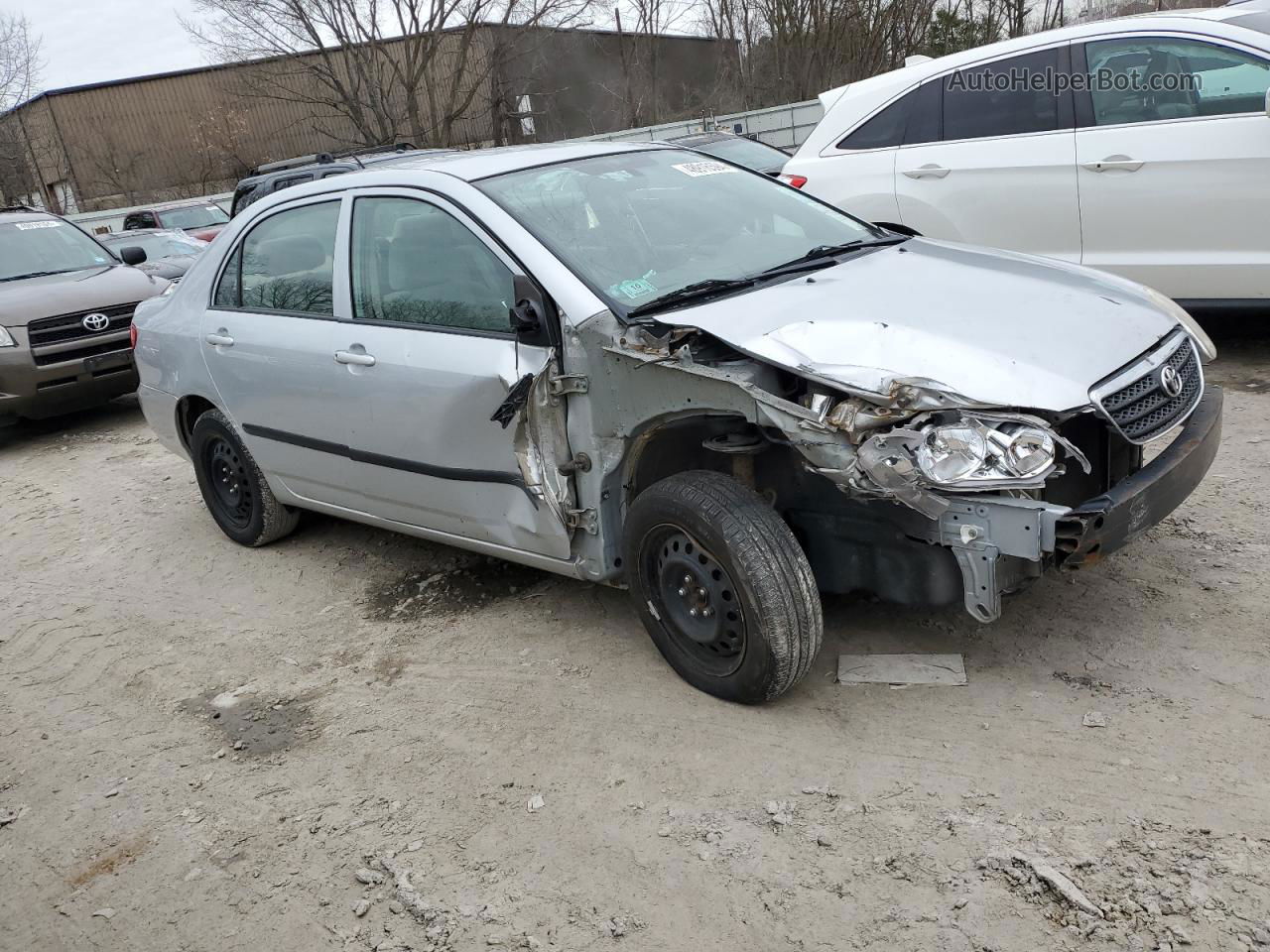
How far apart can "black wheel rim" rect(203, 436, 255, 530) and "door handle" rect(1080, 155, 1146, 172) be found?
470 centimetres

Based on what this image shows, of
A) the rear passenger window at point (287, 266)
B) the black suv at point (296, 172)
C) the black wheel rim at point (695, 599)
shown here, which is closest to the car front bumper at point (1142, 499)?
the black wheel rim at point (695, 599)

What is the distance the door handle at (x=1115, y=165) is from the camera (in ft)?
19.0

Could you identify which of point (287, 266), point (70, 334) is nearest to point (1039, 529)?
point (287, 266)

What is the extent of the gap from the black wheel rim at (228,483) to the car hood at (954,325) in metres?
2.88

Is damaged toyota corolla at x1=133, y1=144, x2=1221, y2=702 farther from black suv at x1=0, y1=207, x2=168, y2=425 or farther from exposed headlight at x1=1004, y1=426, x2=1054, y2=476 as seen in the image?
black suv at x1=0, y1=207, x2=168, y2=425

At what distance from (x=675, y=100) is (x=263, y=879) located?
90.4ft

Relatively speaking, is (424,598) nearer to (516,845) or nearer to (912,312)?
(516,845)

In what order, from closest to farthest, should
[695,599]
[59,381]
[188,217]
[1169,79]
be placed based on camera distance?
[695,599]
[1169,79]
[59,381]
[188,217]

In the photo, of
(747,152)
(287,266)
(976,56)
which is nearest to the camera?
(287,266)

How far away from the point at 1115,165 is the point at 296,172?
876 cm

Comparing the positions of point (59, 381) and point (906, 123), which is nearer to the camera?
point (906, 123)

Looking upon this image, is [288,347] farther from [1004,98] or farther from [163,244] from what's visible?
[163,244]

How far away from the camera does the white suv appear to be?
5566 millimetres

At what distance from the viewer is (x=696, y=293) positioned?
355 centimetres
